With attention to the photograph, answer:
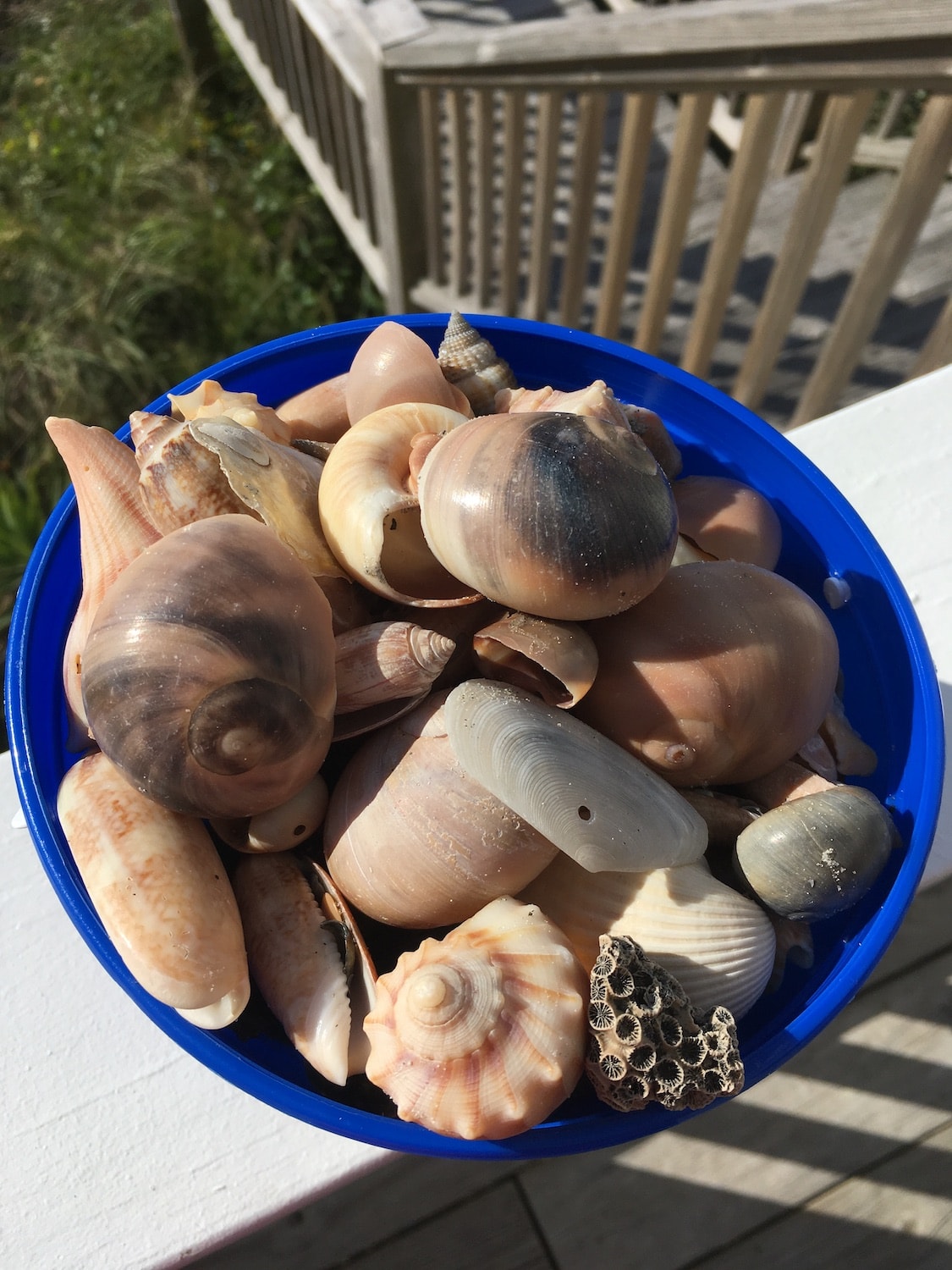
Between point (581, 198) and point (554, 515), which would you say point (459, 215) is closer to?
point (581, 198)

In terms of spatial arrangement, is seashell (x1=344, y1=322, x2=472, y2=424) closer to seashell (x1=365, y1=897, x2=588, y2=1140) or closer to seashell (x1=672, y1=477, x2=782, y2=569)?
seashell (x1=672, y1=477, x2=782, y2=569)

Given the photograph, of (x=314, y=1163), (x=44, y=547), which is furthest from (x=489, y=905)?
(x=44, y=547)

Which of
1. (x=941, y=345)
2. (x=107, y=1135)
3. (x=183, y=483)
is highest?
(x=183, y=483)

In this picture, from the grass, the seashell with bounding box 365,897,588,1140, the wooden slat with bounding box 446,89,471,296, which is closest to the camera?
the seashell with bounding box 365,897,588,1140

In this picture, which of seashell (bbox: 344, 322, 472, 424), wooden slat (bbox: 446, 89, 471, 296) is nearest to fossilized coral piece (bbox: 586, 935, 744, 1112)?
seashell (bbox: 344, 322, 472, 424)

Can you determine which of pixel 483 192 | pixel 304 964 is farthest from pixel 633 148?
pixel 304 964

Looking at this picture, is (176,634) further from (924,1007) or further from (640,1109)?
(924,1007)
